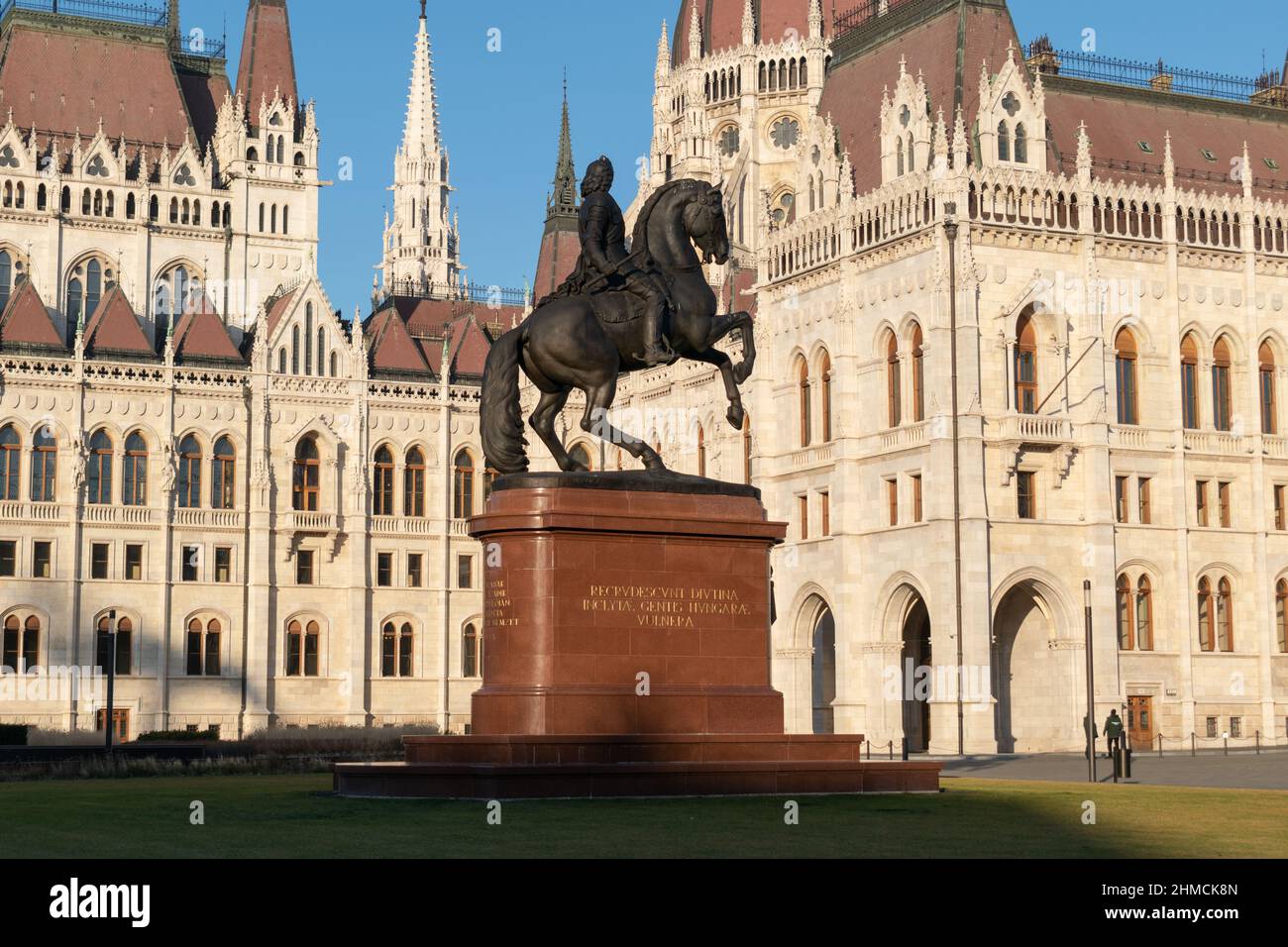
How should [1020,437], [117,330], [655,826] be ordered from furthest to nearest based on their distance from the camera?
[117,330]
[1020,437]
[655,826]

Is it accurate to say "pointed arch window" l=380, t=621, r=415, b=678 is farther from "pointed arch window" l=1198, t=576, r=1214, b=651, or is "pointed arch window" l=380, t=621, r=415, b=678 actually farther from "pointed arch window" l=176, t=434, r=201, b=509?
"pointed arch window" l=1198, t=576, r=1214, b=651

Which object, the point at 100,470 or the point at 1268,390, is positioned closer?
the point at 1268,390

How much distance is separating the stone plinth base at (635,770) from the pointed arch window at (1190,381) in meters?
39.0

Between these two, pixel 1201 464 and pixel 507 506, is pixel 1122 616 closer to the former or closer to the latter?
pixel 1201 464

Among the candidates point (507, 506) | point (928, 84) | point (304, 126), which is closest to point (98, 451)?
point (304, 126)

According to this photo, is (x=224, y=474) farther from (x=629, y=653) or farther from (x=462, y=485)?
(x=629, y=653)

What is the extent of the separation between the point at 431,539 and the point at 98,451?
49.8ft

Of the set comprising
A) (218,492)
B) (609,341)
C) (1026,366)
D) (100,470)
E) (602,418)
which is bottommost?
(602,418)

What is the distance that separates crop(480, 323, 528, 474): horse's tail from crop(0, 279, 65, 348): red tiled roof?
5728 centimetres

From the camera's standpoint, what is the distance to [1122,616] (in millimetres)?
60344

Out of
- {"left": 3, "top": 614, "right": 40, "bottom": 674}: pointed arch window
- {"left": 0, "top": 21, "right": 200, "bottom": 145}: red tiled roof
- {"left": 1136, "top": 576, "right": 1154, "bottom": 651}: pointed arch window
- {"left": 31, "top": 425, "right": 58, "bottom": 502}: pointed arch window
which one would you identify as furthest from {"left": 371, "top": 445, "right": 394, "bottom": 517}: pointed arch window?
{"left": 1136, "top": 576, "right": 1154, "bottom": 651}: pointed arch window

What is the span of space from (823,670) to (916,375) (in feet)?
42.9

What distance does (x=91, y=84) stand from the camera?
9250 cm

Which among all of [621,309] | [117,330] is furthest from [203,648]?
[621,309]
